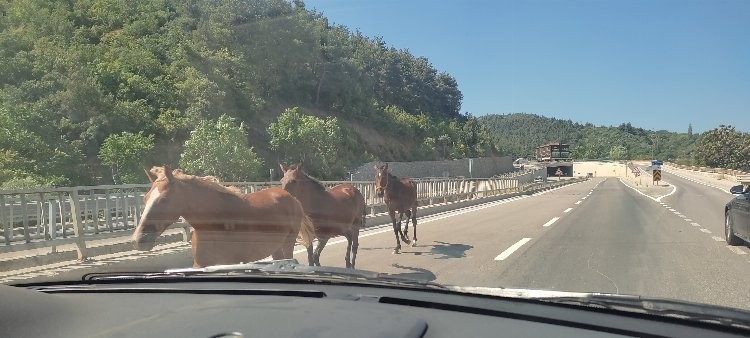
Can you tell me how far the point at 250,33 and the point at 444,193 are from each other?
25.0m

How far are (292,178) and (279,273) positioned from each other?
4800 millimetres

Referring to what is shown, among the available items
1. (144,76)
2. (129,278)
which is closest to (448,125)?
(144,76)

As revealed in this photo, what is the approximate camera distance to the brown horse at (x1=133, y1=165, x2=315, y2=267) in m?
5.96

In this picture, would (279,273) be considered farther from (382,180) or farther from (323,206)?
(382,180)

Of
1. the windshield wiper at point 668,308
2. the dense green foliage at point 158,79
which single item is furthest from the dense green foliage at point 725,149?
the windshield wiper at point 668,308

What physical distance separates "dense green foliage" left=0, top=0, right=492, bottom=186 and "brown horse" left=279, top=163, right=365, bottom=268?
1464cm

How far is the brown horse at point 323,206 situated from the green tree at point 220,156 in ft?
43.9

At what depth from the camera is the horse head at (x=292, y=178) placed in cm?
830

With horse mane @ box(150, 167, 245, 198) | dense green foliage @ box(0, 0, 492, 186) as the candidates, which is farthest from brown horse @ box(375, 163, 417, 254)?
dense green foliage @ box(0, 0, 492, 186)

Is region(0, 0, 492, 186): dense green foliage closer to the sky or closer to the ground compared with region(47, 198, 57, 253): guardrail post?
closer to the sky

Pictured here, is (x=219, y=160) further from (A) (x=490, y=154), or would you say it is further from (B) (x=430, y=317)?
(A) (x=490, y=154)

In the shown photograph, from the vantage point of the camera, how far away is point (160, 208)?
594 cm

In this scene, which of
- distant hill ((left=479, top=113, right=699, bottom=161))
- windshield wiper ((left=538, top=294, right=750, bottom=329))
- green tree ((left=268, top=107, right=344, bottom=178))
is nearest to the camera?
windshield wiper ((left=538, top=294, right=750, bottom=329))

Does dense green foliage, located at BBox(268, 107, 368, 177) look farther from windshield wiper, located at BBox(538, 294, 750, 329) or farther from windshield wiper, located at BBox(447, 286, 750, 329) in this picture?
windshield wiper, located at BBox(538, 294, 750, 329)
